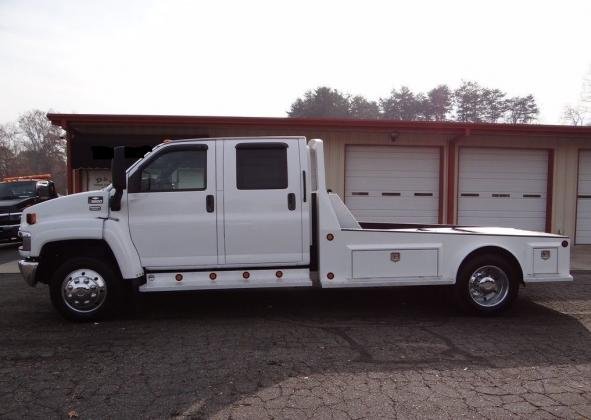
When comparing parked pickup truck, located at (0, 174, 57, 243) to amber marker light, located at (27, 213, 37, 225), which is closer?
amber marker light, located at (27, 213, 37, 225)

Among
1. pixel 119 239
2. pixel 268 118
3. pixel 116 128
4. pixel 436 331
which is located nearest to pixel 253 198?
pixel 119 239

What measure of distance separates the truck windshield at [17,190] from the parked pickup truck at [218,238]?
9501mm

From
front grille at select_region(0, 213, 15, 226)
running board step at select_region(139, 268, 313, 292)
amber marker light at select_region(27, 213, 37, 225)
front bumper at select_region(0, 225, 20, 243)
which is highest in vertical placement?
amber marker light at select_region(27, 213, 37, 225)

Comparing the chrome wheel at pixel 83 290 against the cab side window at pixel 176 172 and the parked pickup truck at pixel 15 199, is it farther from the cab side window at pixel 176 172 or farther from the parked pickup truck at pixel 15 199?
the parked pickup truck at pixel 15 199

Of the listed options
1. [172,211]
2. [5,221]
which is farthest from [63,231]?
[5,221]

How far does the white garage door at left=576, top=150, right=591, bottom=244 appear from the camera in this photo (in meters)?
13.0

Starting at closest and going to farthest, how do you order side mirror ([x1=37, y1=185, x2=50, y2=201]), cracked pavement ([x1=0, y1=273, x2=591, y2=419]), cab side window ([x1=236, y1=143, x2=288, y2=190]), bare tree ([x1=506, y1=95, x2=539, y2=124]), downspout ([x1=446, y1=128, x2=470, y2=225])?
cracked pavement ([x1=0, y1=273, x2=591, y2=419])
cab side window ([x1=236, y1=143, x2=288, y2=190])
downspout ([x1=446, y1=128, x2=470, y2=225])
side mirror ([x1=37, y1=185, x2=50, y2=201])
bare tree ([x1=506, y1=95, x2=539, y2=124])

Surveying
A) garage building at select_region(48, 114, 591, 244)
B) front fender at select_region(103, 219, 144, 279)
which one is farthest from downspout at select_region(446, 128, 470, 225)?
front fender at select_region(103, 219, 144, 279)

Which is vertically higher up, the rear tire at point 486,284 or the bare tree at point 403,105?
the bare tree at point 403,105

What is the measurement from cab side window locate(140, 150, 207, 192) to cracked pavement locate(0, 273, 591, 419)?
64.9 inches

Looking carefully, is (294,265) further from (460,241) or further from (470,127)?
Answer: (470,127)

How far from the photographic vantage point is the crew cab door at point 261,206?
5598 millimetres

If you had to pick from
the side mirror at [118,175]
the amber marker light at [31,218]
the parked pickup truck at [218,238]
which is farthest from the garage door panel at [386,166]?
the amber marker light at [31,218]

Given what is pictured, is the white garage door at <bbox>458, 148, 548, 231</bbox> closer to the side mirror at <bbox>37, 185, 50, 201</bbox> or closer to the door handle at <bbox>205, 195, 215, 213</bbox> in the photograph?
the door handle at <bbox>205, 195, 215, 213</bbox>
